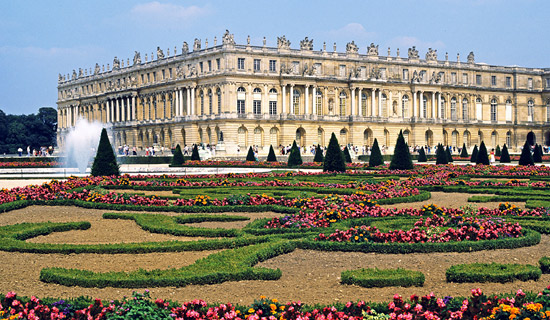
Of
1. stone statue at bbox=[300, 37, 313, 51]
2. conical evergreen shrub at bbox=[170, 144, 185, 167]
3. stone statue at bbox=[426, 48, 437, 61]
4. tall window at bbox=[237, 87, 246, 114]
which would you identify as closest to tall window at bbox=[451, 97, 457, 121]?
stone statue at bbox=[426, 48, 437, 61]

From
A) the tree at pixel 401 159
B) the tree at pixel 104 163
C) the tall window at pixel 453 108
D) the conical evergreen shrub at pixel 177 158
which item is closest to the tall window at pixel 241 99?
the conical evergreen shrub at pixel 177 158

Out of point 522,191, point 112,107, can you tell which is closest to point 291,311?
point 522,191

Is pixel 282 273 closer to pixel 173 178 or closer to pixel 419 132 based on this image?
pixel 173 178

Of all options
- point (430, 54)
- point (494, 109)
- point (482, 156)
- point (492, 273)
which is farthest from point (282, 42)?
point (492, 273)

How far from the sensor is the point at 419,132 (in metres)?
82.6

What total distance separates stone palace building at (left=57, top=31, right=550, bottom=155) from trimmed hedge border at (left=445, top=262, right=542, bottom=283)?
58.4 m

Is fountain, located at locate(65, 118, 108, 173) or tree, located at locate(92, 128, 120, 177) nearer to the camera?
tree, located at locate(92, 128, 120, 177)

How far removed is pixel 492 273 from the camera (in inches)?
390

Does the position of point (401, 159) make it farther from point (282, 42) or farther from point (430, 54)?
point (430, 54)

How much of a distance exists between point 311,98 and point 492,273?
67.0m

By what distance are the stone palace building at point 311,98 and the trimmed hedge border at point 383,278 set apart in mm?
58385

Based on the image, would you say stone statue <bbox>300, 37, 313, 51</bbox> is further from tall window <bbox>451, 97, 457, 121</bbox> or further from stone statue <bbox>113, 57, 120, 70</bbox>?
stone statue <bbox>113, 57, 120, 70</bbox>

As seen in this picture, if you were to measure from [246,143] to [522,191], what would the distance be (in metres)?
51.9

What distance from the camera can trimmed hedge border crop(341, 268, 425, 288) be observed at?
964 centimetres
